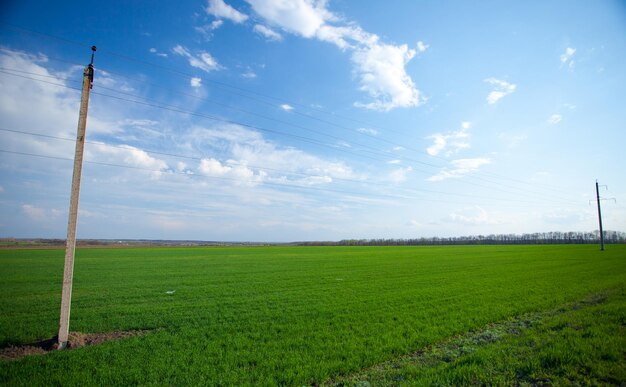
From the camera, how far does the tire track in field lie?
745 centimetres

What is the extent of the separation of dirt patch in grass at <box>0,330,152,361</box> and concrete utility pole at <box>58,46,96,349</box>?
0.28m

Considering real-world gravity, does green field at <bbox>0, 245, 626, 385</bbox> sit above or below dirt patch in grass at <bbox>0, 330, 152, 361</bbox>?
above

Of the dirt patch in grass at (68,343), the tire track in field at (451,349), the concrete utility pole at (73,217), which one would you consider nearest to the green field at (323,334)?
the tire track in field at (451,349)

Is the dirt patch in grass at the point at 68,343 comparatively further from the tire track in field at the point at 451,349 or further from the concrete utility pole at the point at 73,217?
the tire track in field at the point at 451,349

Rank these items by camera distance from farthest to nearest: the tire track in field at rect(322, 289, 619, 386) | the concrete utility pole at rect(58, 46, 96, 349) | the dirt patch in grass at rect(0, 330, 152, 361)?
the concrete utility pole at rect(58, 46, 96, 349) < the dirt patch in grass at rect(0, 330, 152, 361) < the tire track in field at rect(322, 289, 619, 386)

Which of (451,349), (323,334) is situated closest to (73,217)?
(323,334)

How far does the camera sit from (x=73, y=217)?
35.6 ft

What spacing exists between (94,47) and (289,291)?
17148 millimetres

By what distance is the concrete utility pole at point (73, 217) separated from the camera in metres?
10.3

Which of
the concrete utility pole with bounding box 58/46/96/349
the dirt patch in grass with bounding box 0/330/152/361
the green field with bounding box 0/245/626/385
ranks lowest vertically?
the dirt patch in grass with bounding box 0/330/152/361

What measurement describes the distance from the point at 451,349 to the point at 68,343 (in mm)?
13472

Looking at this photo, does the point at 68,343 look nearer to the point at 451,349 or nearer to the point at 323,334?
the point at 323,334

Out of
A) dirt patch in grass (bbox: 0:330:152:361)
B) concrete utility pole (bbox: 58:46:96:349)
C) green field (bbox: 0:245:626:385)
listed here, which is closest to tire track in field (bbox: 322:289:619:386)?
green field (bbox: 0:245:626:385)

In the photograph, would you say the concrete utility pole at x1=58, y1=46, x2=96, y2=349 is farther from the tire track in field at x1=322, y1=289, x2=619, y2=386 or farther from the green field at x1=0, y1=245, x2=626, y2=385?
the tire track in field at x1=322, y1=289, x2=619, y2=386
